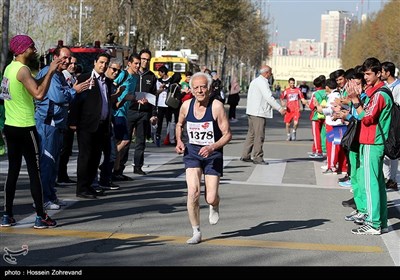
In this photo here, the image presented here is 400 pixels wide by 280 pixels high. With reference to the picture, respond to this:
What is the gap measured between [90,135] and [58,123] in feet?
3.17

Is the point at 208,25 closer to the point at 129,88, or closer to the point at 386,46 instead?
the point at 386,46

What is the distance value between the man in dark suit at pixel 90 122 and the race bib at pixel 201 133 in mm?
2750

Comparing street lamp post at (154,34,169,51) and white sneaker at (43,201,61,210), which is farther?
street lamp post at (154,34,169,51)

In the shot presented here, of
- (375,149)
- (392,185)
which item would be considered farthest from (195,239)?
(392,185)

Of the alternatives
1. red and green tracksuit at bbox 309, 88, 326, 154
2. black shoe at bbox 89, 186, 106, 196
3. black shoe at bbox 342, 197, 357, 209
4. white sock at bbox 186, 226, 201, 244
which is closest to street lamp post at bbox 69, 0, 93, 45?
red and green tracksuit at bbox 309, 88, 326, 154

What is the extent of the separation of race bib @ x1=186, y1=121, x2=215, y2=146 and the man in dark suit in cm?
275

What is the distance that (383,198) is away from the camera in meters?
10.1

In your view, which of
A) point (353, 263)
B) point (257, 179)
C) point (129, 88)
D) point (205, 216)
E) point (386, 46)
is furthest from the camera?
point (386, 46)

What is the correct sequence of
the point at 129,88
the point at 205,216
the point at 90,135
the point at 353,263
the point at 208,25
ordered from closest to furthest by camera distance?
the point at 353,263 < the point at 205,216 < the point at 90,135 < the point at 129,88 < the point at 208,25

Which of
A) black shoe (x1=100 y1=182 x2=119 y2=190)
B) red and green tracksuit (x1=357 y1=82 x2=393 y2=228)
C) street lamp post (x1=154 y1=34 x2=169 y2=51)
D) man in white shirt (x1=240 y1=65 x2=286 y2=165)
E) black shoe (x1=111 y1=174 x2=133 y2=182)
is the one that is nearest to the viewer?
red and green tracksuit (x1=357 y1=82 x2=393 y2=228)

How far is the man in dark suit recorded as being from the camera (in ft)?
38.4

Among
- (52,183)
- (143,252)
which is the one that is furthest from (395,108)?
(52,183)

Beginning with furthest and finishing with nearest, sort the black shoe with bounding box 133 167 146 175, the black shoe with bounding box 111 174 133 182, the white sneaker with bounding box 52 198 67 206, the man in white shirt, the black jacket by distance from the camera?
the man in white shirt < the black shoe with bounding box 133 167 146 175 < the black shoe with bounding box 111 174 133 182 < the black jacket < the white sneaker with bounding box 52 198 67 206

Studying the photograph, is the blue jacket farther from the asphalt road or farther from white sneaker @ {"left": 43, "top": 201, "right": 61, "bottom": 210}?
the asphalt road
